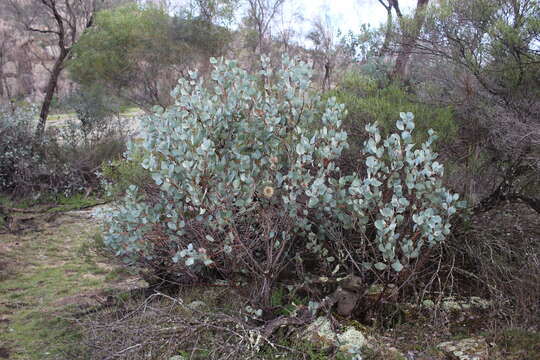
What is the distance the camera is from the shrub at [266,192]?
2781 mm

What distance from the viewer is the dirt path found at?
3461 millimetres

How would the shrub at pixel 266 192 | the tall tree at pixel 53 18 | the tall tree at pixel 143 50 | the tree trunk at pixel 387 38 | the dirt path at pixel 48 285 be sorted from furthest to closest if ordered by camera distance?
the tall tree at pixel 143 50, the tall tree at pixel 53 18, the tree trunk at pixel 387 38, the dirt path at pixel 48 285, the shrub at pixel 266 192

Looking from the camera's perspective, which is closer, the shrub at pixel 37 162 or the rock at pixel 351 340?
the rock at pixel 351 340

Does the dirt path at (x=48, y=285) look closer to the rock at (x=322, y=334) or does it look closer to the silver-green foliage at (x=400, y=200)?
the rock at (x=322, y=334)

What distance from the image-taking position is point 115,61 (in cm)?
1525

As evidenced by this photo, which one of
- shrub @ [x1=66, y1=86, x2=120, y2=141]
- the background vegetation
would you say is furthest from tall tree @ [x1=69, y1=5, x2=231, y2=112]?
the background vegetation

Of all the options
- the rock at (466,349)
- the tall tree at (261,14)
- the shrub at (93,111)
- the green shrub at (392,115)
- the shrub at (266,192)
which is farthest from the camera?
the tall tree at (261,14)

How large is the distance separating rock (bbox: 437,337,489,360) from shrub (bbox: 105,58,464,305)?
53cm

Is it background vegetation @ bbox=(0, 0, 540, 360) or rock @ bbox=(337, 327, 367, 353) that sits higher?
background vegetation @ bbox=(0, 0, 540, 360)

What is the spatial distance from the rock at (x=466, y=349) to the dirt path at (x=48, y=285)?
226cm

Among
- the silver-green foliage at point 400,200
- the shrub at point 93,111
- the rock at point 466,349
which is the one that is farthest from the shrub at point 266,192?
the shrub at point 93,111

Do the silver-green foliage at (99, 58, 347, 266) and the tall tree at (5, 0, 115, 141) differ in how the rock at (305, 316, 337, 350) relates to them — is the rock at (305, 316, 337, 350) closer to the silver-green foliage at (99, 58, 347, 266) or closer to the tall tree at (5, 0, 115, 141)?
the silver-green foliage at (99, 58, 347, 266)

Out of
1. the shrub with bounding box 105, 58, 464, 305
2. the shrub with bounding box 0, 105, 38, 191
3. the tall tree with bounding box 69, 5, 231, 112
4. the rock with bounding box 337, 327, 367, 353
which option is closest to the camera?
the rock with bounding box 337, 327, 367, 353

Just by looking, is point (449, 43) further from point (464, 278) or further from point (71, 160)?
point (71, 160)
